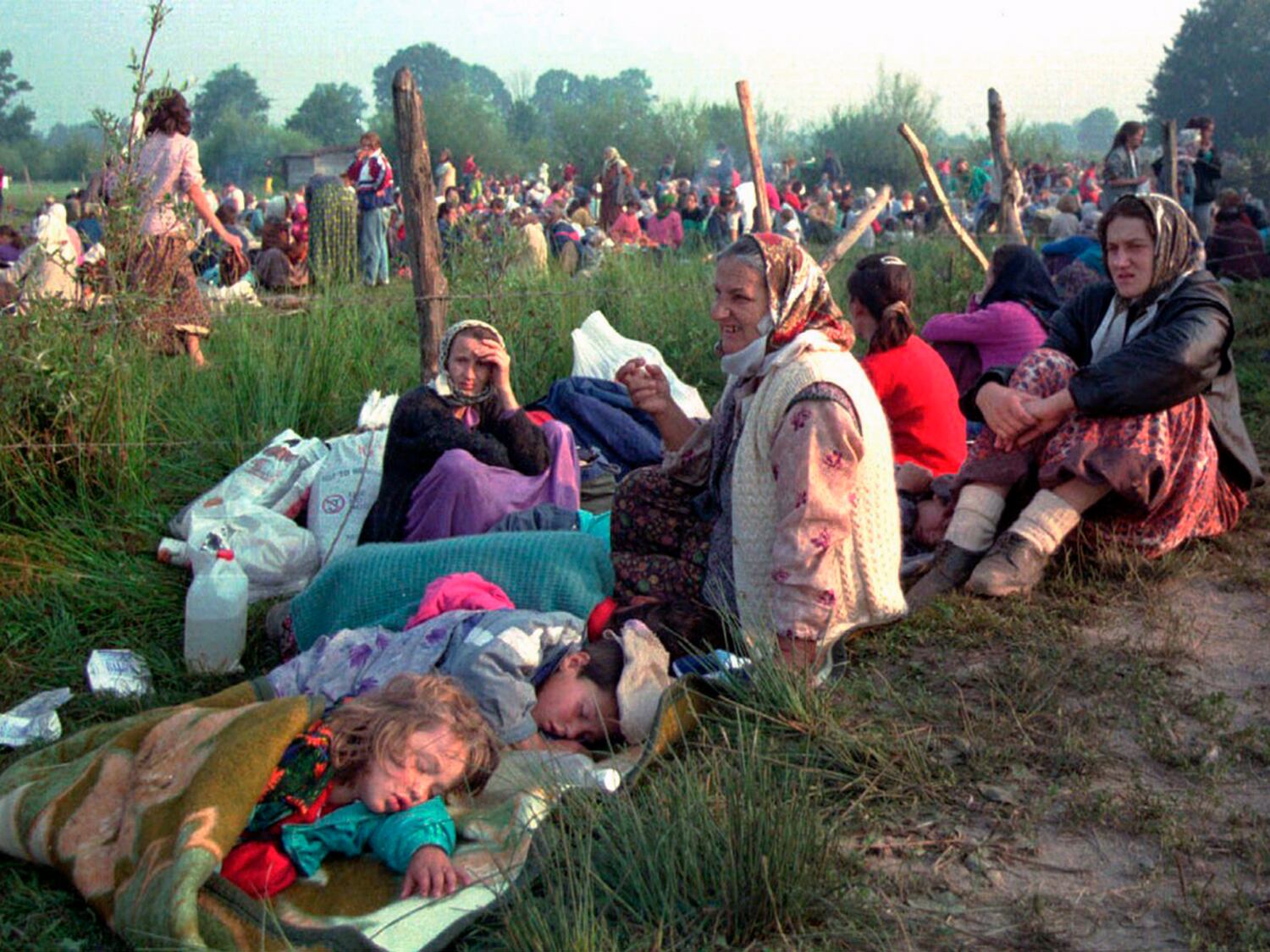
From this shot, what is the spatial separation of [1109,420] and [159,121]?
581 cm

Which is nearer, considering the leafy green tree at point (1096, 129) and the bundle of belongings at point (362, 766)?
the bundle of belongings at point (362, 766)

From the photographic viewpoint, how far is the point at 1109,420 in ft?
14.7

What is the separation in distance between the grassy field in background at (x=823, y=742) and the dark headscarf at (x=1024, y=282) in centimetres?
153

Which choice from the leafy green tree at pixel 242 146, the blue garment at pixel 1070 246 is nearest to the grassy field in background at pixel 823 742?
the blue garment at pixel 1070 246

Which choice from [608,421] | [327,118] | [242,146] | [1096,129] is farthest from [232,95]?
[608,421]

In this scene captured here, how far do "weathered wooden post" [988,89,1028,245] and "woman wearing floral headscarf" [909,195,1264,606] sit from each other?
22.3ft

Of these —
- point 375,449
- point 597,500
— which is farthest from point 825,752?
point 375,449

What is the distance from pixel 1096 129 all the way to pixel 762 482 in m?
141

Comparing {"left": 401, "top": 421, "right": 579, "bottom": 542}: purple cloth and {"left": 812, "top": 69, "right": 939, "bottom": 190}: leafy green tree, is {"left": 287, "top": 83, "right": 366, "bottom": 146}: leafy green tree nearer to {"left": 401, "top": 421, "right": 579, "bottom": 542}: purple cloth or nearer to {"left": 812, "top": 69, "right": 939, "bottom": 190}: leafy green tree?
{"left": 812, "top": 69, "right": 939, "bottom": 190}: leafy green tree

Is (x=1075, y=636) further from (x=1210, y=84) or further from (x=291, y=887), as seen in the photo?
(x=1210, y=84)

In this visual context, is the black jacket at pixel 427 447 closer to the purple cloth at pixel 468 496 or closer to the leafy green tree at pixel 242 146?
the purple cloth at pixel 468 496

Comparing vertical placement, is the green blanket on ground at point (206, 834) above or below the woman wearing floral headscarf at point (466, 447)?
below

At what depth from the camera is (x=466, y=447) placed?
532cm

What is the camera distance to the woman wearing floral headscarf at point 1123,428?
438 cm
